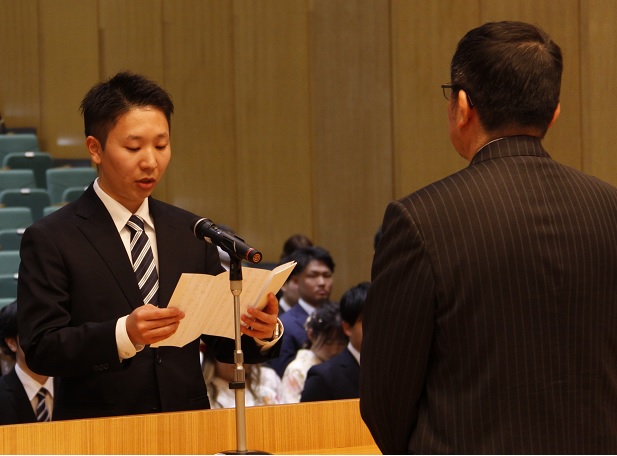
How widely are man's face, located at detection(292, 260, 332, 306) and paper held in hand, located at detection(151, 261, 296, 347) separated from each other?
11.7 ft

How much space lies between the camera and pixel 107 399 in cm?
222

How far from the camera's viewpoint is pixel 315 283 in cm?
577

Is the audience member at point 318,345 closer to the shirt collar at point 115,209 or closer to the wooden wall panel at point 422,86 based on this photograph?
the shirt collar at point 115,209

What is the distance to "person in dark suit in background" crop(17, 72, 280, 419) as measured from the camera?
213 cm

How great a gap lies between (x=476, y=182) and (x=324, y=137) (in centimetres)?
632

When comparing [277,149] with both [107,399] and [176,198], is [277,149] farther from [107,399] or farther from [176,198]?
[107,399]

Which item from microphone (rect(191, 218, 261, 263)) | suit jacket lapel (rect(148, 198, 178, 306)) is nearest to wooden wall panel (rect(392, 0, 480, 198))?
suit jacket lapel (rect(148, 198, 178, 306))

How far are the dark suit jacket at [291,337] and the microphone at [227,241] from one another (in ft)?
10.5

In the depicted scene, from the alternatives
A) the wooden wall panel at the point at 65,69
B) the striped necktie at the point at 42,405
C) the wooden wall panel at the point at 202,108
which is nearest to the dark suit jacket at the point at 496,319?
the striped necktie at the point at 42,405

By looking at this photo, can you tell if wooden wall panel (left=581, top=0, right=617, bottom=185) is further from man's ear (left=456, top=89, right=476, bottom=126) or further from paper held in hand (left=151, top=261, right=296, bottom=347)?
man's ear (left=456, top=89, right=476, bottom=126)

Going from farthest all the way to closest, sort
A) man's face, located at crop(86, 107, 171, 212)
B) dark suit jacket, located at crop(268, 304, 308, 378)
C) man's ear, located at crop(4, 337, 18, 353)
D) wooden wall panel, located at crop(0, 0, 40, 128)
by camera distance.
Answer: wooden wall panel, located at crop(0, 0, 40, 128)
dark suit jacket, located at crop(268, 304, 308, 378)
man's ear, located at crop(4, 337, 18, 353)
man's face, located at crop(86, 107, 171, 212)

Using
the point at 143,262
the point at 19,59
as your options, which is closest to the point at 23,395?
the point at 143,262

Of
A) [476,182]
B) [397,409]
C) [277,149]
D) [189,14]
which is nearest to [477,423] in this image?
[397,409]

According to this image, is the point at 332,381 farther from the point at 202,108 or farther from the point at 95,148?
the point at 202,108
